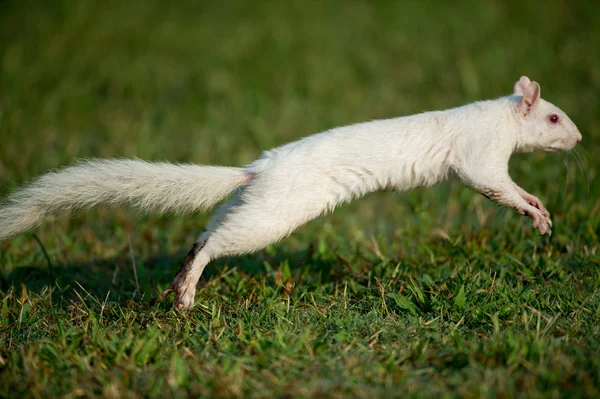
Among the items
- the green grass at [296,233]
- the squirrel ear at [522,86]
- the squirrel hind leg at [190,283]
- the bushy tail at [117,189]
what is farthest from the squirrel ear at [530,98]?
the squirrel hind leg at [190,283]

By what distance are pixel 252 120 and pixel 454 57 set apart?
314 centimetres

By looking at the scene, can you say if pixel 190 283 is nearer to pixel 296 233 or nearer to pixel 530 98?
pixel 296 233

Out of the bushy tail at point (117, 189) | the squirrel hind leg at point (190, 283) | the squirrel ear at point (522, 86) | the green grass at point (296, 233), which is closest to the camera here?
the green grass at point (296, 233)

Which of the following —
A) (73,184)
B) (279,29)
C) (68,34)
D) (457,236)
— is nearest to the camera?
(73,184)

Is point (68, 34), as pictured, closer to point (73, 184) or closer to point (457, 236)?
point (73, 184)

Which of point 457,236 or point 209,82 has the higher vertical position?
point 209,82

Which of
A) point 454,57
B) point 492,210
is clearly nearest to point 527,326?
point 492,210

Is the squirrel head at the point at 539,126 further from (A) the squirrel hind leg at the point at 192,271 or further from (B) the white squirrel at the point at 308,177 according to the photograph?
(A) the squirrel hind leg at the point at 192,271

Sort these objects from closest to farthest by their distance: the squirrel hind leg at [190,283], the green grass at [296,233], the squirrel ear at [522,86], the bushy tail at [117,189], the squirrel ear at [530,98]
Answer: the green grass at [296,233], the bushy tail at [117,189], the squirrel hind leg at [190,283], the squirrel ear at [530,98], the squirrel ear at [522,86]

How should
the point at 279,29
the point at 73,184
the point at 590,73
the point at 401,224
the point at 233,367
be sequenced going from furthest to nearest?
1. the point at 279,29
2. the point at 590,73
3. the point at 401,224
4. the point at 73,184
5. the point at 233,367

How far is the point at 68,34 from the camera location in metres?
7.83

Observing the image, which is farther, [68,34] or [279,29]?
[279,29]

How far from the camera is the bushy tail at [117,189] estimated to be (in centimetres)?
310

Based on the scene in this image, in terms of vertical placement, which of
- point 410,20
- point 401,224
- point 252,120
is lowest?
point 401,224
